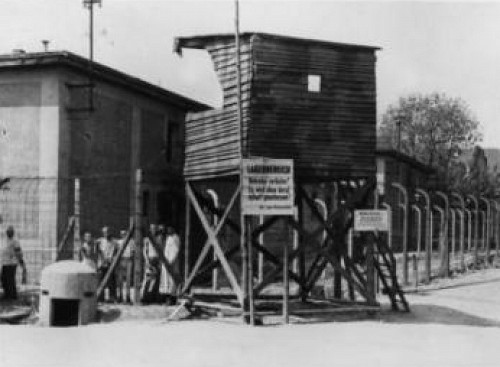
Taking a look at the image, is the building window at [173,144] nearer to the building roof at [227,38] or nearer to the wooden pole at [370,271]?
the building roof at [227,38]

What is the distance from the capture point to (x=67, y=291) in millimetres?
16188

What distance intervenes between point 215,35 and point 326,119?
3006 mm

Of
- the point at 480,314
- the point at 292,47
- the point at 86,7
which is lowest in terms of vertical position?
the point at 480,314

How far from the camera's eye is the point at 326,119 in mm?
16562

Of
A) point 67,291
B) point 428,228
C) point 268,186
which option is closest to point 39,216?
point 67,291

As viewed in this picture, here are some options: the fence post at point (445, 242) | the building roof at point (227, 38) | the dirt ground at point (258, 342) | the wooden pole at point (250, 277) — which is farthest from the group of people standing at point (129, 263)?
the fence post at point (445, 242)

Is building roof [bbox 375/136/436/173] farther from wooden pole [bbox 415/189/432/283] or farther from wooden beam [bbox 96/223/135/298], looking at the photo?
wooden beam [bbox 96/223/135/298]

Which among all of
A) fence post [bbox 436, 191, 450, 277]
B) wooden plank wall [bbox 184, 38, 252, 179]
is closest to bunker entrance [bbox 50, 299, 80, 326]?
wooden plank wall [bbox 184, 38, 252, 179]

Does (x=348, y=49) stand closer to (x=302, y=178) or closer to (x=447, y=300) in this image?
(x=302, y=178)

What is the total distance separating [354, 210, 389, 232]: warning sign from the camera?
17.0 metres

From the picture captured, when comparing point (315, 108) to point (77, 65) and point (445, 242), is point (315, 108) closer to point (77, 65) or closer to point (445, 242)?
point (77, 65)

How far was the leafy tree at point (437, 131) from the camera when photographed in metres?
72.0

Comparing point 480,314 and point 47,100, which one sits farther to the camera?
point 47,100

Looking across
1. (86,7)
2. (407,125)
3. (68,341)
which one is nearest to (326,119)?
(68,341)
